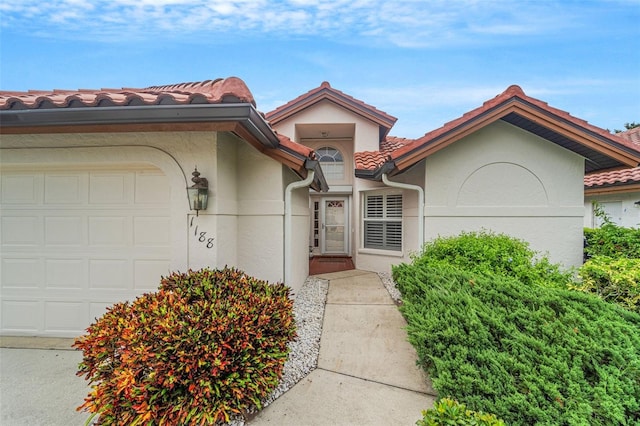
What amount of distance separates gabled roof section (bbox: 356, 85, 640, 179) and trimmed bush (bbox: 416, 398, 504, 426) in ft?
17.0

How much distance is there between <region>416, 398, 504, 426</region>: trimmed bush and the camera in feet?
6.21

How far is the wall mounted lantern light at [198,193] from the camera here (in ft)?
14.1

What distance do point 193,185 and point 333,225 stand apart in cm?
866

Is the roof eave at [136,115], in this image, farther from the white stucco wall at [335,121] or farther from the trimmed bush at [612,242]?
the trimmed bush at [612,242]

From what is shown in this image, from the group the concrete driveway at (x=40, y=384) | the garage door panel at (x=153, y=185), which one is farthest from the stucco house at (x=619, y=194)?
the concrete driveway at (x=40, y=384)

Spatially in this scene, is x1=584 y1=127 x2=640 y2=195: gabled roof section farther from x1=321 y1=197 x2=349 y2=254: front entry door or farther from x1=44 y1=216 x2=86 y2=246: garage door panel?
x1=44 y1=216 x2=86 y2=246: garage door panel

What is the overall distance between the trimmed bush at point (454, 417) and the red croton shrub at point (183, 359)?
1.66 m

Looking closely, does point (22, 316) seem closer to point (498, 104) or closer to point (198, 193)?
point (198, 193)

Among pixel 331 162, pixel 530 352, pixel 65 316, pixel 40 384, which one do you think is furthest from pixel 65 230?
pixel 331 162

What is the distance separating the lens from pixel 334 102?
36.0 feet

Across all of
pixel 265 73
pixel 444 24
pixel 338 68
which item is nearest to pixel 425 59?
pixel 444 24

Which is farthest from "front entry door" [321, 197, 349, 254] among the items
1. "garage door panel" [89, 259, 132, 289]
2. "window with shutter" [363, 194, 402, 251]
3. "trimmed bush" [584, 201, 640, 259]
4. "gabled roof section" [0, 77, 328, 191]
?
"gabled roof section" [0, 77, 328, 191]

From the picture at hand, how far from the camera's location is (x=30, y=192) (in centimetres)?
494

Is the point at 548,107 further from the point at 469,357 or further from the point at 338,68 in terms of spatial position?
the point at 338,68
